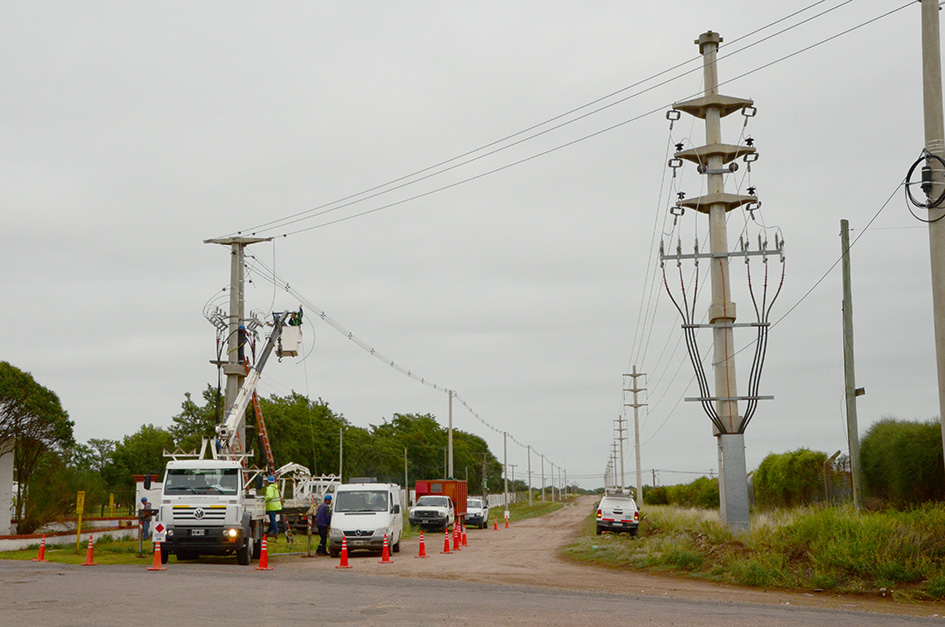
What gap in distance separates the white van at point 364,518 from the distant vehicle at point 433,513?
14890mm

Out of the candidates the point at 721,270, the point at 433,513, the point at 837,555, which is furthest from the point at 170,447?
the point at 837,555

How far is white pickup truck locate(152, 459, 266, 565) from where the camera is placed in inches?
907

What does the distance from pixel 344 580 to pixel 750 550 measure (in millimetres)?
8678

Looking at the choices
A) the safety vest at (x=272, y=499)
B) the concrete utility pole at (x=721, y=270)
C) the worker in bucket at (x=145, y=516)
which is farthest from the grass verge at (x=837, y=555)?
the worker in bucket at (x=145, y=516)

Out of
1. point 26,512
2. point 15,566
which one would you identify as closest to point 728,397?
point 15,566

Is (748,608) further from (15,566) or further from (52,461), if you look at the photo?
(52,461)

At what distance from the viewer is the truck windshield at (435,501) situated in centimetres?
4522

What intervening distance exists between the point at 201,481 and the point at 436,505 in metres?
22.7

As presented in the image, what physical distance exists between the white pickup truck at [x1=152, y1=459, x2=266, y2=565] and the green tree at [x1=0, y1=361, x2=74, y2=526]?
12066 millimetres

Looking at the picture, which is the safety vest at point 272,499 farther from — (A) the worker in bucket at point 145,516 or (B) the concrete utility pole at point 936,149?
(B) the concrete utility pole at point 936,149

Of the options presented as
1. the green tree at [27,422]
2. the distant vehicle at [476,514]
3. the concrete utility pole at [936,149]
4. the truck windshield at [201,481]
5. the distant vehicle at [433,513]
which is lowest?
the distant vehicle at [476,514]

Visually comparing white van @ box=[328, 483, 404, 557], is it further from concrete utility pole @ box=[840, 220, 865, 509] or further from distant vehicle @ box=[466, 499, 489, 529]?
distant vehicle @ box=[466, 499, 489, 529]

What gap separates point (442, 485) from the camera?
49.9 m

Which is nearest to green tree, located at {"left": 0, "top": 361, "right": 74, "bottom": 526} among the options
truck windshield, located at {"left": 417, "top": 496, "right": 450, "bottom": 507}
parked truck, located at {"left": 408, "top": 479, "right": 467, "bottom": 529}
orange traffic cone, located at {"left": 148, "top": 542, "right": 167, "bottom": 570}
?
orange traffic cone, located at {"left": 148, "top": 542, "right": 167, "bottom": 570}
